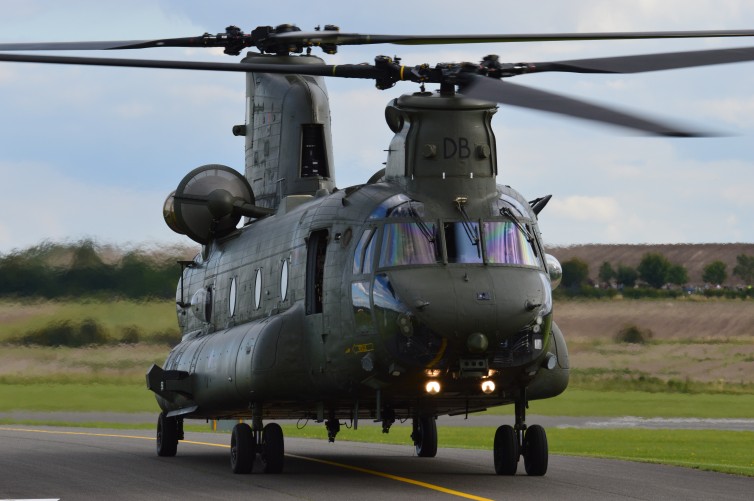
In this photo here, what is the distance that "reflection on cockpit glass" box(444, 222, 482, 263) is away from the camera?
736 inches

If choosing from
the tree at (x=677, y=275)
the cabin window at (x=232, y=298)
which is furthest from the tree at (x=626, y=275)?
the cabin window at (x=232, y=298)

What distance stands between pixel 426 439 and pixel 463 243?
7550 mm

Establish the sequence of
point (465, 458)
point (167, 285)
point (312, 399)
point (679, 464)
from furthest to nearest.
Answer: point (167, 285) < point (465, 458) < point (679, 464) < point (312, 399)

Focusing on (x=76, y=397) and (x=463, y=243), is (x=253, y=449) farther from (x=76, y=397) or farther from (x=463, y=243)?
(x=76, y=397)

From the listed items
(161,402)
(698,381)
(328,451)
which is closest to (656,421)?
(698,381)

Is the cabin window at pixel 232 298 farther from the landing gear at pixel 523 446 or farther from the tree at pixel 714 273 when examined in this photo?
the tree at pixel 714 273

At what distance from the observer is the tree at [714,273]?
40594 mm

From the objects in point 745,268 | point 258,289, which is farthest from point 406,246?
point 745,268

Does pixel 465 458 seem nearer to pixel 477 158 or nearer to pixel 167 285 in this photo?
pixel 477 158

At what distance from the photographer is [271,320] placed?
818 inches

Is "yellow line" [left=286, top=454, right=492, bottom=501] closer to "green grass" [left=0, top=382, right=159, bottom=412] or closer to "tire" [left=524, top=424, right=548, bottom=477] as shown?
"tire" [left=524, top=424, right=548, bottom=477]

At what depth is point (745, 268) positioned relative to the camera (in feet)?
138

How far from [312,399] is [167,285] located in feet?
45.0

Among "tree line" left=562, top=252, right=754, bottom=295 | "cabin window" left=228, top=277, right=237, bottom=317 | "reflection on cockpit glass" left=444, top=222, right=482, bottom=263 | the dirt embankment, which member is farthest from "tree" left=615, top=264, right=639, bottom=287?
"reflection on cockpit glass" left=444, top=222, right=482, bottom=263
